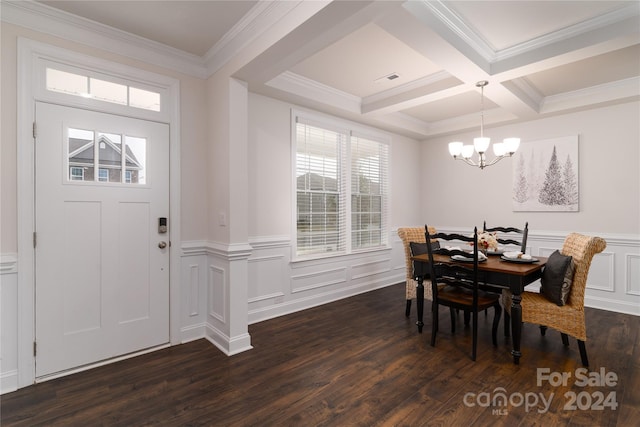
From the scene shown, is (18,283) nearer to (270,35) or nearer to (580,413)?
(270,35)

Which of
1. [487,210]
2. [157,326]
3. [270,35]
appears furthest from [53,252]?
[487,210]

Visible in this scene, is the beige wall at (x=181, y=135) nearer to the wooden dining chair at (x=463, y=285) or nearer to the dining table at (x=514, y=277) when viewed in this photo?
the wooden dining chair at (x=463, y=285)

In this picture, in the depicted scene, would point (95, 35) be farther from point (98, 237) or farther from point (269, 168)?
point (269, 168)

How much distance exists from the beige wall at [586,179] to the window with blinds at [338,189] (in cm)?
148

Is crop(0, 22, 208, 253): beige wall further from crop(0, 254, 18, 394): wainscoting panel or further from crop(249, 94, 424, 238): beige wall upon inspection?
crop(249, 94, 424, 238): beige wall

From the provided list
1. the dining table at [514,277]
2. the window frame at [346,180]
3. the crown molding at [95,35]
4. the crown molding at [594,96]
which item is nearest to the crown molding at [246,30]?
the crown molding at [95,35]

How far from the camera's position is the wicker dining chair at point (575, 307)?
254cm

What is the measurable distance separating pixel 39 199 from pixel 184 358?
1.73m

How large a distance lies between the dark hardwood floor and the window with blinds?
1.48 m

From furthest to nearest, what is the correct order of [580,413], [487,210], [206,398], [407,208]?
1. [407,208]
2. [487,210]
3. [206,398]
4. [580,413]

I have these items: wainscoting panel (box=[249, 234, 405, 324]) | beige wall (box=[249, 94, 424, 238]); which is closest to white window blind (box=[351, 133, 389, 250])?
wainscoting panel (box=[249, 234, 405, 324])

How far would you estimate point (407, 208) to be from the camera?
5.73 meters

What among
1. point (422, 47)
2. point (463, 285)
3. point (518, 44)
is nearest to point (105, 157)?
point (422, 47)

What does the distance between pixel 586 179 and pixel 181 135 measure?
5.16 metres
